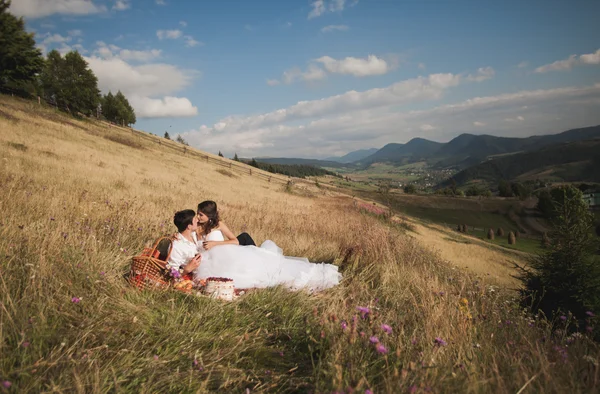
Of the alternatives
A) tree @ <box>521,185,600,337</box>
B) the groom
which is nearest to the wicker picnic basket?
the groom

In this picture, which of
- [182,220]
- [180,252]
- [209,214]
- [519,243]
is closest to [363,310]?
[180,252]

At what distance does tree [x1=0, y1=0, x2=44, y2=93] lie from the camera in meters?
36.7

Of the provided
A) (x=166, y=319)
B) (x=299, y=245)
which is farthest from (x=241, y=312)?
(x=299, y=245)

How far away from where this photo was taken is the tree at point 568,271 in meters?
5.75

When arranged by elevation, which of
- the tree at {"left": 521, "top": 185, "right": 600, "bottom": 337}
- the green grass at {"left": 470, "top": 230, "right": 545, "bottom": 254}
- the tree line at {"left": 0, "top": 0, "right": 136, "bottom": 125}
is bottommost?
the green grass at {"left": 470, "top": 230, "right": 545, "bottom": 254}

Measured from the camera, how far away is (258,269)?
4.89 m

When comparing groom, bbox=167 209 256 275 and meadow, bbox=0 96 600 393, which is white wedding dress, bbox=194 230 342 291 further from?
meadow, bbox=0 96 600 393

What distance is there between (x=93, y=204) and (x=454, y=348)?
26.6 feet

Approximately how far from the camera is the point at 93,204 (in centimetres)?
757

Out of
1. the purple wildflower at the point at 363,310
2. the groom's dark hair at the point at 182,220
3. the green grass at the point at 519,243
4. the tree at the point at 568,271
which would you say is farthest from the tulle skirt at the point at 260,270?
the green grass at the point at 519,243

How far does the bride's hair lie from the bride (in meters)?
0.41

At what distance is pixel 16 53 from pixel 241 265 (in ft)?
164

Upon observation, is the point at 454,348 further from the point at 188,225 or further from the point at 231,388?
the point at 188,225

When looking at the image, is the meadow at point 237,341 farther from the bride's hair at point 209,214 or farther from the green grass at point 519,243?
the green grass at point 519,243
